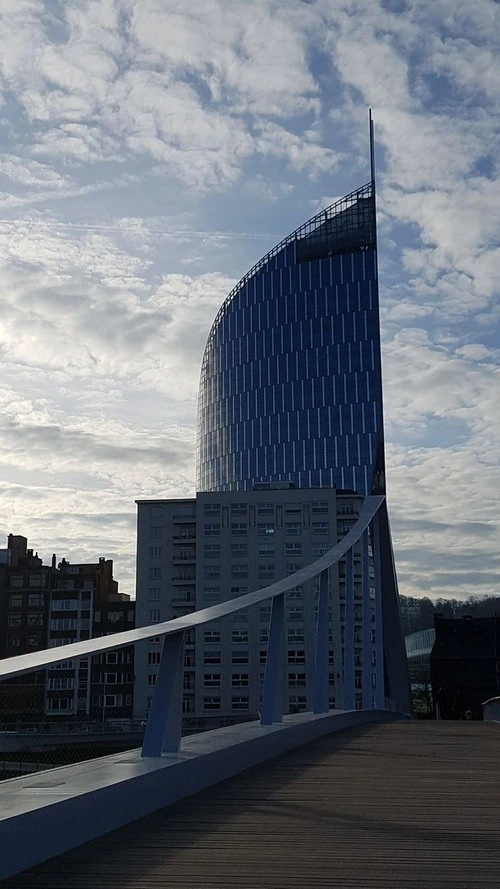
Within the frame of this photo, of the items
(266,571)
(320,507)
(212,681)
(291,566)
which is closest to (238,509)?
(266,571)

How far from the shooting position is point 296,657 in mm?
74875

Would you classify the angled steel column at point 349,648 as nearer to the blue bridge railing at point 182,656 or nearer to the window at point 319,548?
the blue bridge railing at point 182,656

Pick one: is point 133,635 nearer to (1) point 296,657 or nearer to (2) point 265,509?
(1) point 296,657

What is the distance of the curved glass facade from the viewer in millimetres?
87938

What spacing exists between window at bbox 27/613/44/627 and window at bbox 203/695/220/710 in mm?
14375

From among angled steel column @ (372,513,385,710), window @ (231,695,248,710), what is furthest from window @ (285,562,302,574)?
angled steel column @ (372,513,385,710)

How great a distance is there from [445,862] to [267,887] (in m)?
0.61

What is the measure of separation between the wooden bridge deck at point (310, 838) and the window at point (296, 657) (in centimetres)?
7049

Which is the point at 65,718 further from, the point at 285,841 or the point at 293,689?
the point at 293,689

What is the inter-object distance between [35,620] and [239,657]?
1644 centimetres

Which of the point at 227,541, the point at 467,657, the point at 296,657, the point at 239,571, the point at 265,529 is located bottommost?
the point at 467,657

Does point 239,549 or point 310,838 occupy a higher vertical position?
point 239,549

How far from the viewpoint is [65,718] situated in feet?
9.21

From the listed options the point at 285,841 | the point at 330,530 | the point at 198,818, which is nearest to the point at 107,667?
the point at 198,818
